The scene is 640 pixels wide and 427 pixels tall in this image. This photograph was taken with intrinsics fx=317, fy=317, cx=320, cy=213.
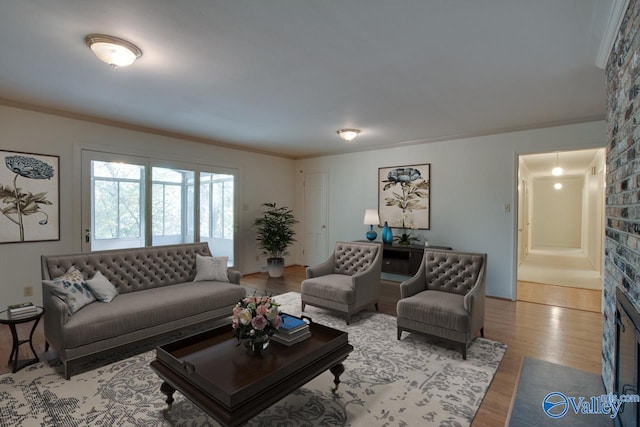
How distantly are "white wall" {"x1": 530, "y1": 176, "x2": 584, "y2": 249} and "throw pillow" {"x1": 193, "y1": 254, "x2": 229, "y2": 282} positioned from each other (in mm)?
11680

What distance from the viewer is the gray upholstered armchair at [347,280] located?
381 centimetres

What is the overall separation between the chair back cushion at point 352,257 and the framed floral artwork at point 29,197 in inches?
148

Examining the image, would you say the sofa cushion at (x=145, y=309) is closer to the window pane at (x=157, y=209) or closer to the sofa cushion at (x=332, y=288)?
the sofa cushion at (x=332, y=288)

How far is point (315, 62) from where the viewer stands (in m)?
2.71

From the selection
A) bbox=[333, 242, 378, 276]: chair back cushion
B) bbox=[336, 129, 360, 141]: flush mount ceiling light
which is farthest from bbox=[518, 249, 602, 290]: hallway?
bbox=[336, 129, 360, 141]: flush mount ceiling light

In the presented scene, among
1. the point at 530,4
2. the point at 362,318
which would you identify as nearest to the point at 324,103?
the point at 530,4

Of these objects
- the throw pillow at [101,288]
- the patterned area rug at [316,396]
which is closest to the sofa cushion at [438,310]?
the patterned area rug at [316,396]

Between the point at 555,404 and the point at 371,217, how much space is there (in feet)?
12.9

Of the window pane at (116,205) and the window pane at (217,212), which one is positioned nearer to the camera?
the window pane at (116,205)

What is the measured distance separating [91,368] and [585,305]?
601cm

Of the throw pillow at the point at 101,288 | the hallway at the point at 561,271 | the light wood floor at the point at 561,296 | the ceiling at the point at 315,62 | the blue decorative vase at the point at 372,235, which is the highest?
the ceiling at the point at 315,62

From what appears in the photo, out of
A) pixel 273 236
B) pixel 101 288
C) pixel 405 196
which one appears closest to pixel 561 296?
pixel 405 196

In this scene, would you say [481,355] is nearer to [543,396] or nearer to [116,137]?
[543,396]

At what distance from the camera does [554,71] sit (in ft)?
9.36
